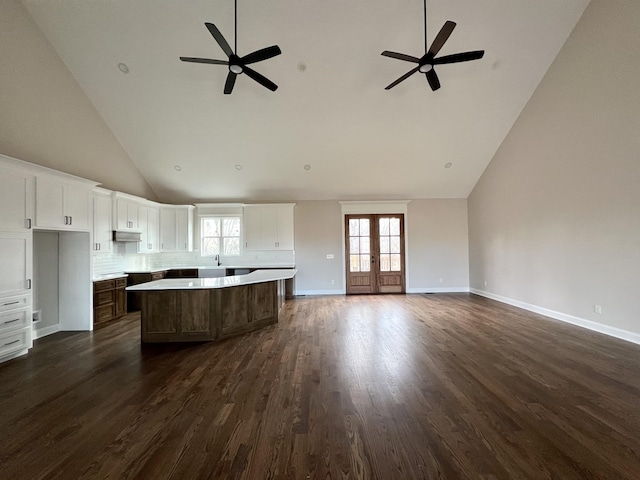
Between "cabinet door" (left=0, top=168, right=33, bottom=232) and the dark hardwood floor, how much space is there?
167cm

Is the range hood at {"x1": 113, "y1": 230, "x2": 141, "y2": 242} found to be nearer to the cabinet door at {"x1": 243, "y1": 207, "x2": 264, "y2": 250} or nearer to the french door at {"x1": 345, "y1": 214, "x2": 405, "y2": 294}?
the cabinet door at {"x1": 243, "y1": 207, "x2": 264, "y2": 250}

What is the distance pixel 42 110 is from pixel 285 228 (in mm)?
5027

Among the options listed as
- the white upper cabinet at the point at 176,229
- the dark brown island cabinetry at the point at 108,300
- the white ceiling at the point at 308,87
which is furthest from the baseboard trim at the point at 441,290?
the dark brown island cabinetry at the point at 108,300

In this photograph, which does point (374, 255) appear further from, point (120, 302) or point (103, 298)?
point (103, 298)

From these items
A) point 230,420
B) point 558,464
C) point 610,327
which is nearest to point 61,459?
point 230,420

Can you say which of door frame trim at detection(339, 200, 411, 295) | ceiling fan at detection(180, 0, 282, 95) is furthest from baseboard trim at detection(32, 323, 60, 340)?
door frame trim at detection(339, 200, 411, 295)

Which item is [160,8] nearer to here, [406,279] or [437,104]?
[437,104]

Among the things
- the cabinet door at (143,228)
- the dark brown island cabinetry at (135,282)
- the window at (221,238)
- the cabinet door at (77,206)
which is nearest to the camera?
the cabinet door at (77,206)

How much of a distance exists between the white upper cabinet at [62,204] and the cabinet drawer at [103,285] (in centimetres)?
100

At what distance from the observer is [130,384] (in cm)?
284

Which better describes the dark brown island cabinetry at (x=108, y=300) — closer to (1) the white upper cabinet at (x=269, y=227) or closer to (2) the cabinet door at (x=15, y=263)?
(2) the cabinet door at (x=15, y=263)

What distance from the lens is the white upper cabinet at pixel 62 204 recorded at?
393cm

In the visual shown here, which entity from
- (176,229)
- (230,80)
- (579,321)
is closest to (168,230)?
(176,229)

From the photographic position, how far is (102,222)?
5418 mm
